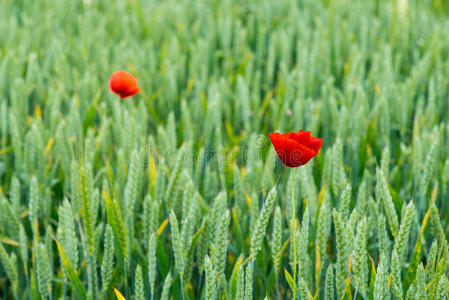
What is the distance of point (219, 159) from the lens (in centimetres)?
103

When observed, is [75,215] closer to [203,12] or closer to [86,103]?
[86,103]

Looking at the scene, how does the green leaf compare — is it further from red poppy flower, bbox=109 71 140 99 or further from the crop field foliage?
red poppy flower, bbox=109 71 140 99

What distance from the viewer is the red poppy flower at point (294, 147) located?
59 centimetres

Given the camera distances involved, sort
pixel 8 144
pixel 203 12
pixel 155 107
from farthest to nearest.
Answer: pixel 203 12 < pixel 155 107 < pixel 8 144

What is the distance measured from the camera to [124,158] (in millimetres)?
926

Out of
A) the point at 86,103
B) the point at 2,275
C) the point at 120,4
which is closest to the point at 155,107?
the point at 86,103

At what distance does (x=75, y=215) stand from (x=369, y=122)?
2.41 feet

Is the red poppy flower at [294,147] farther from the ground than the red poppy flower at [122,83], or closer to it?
closer to it

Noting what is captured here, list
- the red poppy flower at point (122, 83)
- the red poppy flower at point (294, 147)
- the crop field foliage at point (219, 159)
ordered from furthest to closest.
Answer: the red poppy flower at point (122, 83) < the crop field foliage at point (219, 159) < the red poppy flower at point (294, 147)

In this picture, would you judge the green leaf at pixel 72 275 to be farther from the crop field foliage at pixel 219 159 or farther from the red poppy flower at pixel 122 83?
the red poppy flower at pixel 122 83

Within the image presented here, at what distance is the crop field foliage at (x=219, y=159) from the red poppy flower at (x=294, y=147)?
0.05m

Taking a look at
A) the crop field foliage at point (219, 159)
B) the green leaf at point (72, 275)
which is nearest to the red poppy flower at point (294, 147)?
the crop field foliage at point (219, 159)

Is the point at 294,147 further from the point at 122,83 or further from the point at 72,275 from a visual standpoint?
the point at 122,83

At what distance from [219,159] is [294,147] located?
454 millimetres
